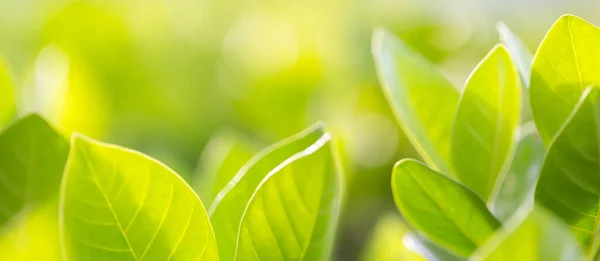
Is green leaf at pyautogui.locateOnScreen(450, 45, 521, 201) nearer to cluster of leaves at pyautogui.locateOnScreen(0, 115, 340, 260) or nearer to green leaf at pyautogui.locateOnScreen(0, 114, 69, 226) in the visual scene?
cluster of leaves at pyautogui.locateOnScreen(0, 115, 340, 260)

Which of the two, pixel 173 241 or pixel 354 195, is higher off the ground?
pixel 173 241

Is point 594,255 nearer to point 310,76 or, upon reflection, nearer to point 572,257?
point 572,257

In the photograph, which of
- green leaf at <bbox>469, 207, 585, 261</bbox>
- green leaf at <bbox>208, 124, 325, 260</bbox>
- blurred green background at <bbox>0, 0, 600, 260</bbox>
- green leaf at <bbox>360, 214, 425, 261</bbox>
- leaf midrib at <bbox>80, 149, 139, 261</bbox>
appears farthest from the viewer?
blurred green background at <bbox>0, 0, 600, 260</bbox>

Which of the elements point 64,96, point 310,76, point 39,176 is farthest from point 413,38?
point 39,176

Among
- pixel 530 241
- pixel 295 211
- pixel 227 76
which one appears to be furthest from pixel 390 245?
pixel 227 76

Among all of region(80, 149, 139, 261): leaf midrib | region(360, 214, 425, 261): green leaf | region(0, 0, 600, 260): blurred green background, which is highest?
region(80, 149, 139, 261): leaf midrib

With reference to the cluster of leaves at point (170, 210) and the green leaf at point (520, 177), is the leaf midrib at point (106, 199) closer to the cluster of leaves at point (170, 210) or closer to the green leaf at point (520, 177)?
the cluster of leaves at point (170, 210)

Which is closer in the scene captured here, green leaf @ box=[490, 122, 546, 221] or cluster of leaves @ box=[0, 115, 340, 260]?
cluster of leaves @ box=[0, 115, 340, 260]

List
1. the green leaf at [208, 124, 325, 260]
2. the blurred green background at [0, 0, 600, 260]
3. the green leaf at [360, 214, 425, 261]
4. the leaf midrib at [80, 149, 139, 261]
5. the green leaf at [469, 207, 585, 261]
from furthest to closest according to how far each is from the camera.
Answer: the blurred green background at [0, 0, 600, 260] → the green leaf at [360, 214, 425, 261] → the green leaf at [208, 124, 325, 260] → the leaf midrib at [80, 149, 139, 261] → the green leaf at [469, 207, 585, 261]

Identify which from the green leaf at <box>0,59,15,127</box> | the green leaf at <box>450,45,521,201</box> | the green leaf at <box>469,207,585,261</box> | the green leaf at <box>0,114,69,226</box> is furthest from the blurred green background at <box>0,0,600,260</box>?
the green leaf at <box>469,207,585,261</box>
